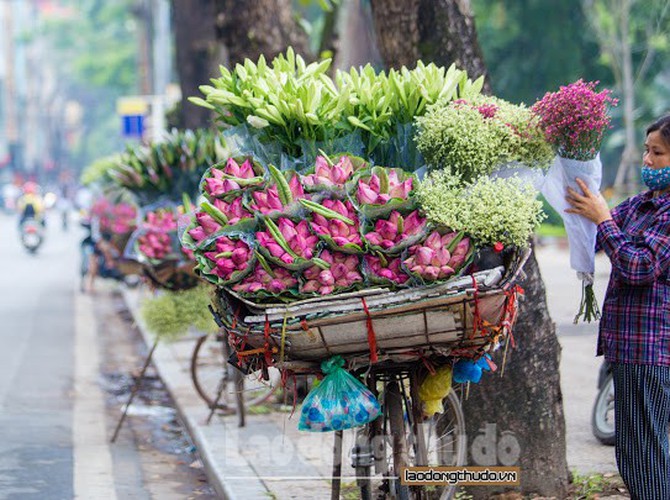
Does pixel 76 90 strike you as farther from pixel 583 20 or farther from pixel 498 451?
pixel 498 451

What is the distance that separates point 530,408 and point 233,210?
1.97 meters

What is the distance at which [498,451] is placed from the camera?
5.52 m

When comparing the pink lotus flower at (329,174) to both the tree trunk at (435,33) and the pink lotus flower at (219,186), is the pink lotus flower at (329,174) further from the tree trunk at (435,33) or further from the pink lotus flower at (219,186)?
the tree trunk at (435,33)

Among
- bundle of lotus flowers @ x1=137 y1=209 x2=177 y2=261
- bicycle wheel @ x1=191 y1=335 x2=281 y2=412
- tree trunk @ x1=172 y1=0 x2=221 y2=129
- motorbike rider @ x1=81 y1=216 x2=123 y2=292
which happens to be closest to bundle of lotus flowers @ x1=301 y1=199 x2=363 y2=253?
bicycle wheel @ x1=191 y1=335 x2=281 y2=412

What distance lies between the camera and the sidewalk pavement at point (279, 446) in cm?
609

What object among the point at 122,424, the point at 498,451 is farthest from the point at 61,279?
the point at 498,451

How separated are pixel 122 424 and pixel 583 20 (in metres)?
24.4

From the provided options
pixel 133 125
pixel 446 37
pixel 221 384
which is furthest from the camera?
pixel 133 125

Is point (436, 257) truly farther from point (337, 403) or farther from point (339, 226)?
point (337, 403)

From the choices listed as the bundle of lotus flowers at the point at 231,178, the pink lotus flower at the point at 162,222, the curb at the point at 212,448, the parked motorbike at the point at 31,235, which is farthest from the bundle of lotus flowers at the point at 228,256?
the parked motorbike at the point at 31,235

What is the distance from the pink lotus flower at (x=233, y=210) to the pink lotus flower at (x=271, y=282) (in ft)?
0.73

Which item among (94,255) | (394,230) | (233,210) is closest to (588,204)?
(394,230)

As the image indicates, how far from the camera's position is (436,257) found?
4168mm

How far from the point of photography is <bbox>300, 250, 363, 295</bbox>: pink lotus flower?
426 cm
